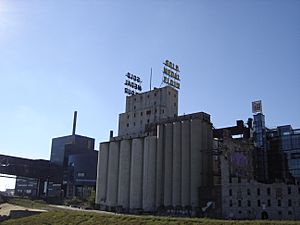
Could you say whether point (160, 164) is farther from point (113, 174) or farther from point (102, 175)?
point (102, 175)

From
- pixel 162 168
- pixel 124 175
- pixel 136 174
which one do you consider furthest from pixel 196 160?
pixel 124 175

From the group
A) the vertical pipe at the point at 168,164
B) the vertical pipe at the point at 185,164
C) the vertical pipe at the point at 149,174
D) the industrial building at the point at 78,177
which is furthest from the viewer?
the industrial building at the point at 78,177

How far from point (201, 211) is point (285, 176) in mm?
42222

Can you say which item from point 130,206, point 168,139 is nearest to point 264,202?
point 168,139

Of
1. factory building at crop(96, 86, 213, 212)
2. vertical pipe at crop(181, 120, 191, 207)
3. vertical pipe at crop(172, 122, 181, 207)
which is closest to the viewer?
vertical pipe at crop(181, 120, 191, 207)

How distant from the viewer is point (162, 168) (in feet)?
397

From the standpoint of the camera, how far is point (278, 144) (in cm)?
13712

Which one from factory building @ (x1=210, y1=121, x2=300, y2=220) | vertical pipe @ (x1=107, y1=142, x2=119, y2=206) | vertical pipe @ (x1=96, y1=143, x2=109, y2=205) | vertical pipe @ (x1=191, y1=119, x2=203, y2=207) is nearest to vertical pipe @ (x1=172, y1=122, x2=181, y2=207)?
vertical pipe @ (x1=191, y1=119, x2=203, y2=207)

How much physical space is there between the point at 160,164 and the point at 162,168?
4.43 ft

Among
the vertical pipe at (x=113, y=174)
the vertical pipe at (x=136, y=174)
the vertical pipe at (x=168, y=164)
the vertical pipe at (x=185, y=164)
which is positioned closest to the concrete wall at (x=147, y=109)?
the vertical pipe at (x=113, y=174)

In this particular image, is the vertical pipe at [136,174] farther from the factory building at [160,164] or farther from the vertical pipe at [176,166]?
the vertical pipe at [176,166]

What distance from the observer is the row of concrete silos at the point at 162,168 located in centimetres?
11200

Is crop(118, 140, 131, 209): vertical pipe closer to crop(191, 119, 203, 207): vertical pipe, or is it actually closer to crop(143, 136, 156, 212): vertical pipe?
crop(143, 136, 156, 212): vertical pipe

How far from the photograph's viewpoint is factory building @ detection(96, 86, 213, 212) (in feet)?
367
